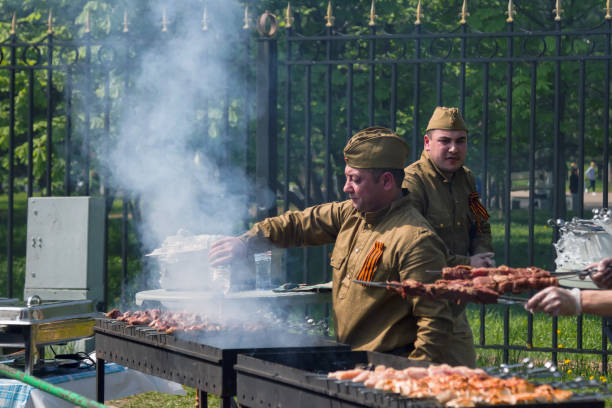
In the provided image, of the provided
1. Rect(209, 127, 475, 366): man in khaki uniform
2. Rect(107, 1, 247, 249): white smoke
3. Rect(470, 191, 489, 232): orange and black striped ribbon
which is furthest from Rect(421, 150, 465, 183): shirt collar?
Rect(107, 1, 247, 249): white smoke

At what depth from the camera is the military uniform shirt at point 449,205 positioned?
5.21m

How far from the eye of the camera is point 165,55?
8156 millimetres

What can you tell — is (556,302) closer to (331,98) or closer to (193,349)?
(193,349)

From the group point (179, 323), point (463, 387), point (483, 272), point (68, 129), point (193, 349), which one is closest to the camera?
point (463, 387)

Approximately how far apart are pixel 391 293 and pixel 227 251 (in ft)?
3.39

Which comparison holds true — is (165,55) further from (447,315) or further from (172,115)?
(447,315)

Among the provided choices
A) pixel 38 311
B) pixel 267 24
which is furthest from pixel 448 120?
pixel 38 311

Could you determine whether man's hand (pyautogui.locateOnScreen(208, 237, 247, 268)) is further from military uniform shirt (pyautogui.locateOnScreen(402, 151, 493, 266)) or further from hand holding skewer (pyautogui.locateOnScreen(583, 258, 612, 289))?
hand holding skewer (pyautogui.locateOnScreen(583, 258, 612, 289))

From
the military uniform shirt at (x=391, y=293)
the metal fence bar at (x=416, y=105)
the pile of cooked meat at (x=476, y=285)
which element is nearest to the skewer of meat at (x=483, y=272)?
the pile of cooked meat at (x=476, y=285)

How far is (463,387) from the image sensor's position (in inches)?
115

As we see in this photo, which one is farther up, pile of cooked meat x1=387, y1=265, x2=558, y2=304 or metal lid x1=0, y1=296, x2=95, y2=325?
pile of cooked meat x1=387, y1=265, x2=558, y2=304

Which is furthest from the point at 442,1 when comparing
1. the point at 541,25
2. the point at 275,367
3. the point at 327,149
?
the point at 275,367

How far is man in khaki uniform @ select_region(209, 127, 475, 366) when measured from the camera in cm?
399

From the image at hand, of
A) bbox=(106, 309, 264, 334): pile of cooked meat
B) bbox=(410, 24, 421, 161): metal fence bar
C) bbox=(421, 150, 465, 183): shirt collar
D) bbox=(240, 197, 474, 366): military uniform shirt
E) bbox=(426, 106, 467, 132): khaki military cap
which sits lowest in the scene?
bbox=(106, 309, 264, 334): pile of cooked meat
